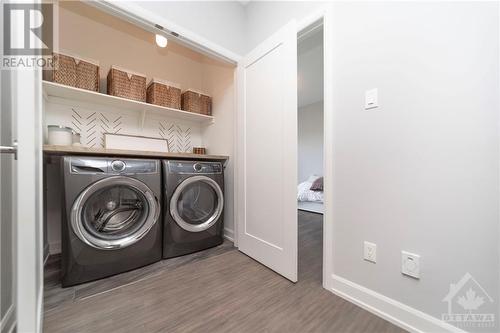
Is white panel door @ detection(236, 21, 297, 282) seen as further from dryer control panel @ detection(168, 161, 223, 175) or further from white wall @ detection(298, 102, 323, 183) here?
white wall @ detection(298, 102, 323, 183)

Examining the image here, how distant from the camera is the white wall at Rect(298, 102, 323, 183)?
4.84m

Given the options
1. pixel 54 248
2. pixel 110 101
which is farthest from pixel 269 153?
pixel 54 248

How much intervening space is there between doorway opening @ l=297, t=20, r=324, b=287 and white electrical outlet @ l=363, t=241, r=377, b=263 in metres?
0.42

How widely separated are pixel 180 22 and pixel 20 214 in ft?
5.34

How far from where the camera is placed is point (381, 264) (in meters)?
1.04

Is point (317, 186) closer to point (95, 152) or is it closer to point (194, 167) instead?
point (194, 167)

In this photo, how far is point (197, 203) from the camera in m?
1.86

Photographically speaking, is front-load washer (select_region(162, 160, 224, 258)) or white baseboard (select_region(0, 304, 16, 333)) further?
front-load washer (select_region(162, 160, 224, 258))

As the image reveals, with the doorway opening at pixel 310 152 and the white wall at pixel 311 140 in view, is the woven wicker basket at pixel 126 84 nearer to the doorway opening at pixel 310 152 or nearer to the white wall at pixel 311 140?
the doorway opening at pixel 310 152

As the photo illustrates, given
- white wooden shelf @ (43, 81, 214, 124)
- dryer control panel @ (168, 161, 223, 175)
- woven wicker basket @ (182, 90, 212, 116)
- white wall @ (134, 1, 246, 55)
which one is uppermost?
white wall @ (134, 1, 246, 55)

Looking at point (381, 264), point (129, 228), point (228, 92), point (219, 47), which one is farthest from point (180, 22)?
point (381, 264)

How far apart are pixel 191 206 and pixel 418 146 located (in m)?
1.71

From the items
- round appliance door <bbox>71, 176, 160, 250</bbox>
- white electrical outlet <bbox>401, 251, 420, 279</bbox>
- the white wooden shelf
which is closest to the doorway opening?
white electrical outlet <bbox>401, 251, 420, 279</bbox>

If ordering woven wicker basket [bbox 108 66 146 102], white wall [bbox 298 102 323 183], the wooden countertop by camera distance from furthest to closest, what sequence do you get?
white wall [bbox 298 102 323 183], woven wicker basket [bbox 108 66 146 102], the wooden countertop
